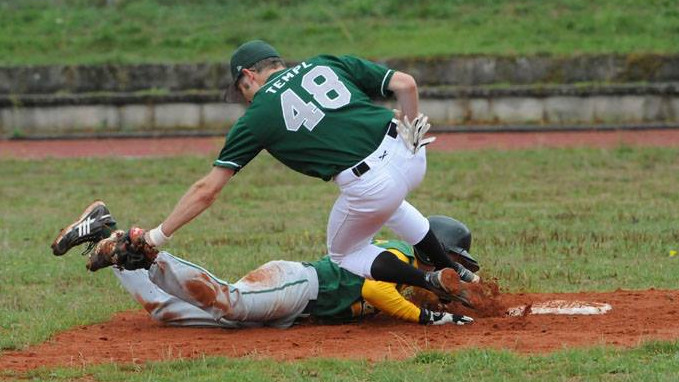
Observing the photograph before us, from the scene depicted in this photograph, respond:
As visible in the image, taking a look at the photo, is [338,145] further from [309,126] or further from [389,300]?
[389,300]

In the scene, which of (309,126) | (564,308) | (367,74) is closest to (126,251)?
(309,126)

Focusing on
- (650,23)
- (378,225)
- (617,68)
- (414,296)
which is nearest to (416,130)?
(378,225)

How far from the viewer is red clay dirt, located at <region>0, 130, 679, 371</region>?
23.4ft

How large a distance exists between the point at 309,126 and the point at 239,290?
1120 mm

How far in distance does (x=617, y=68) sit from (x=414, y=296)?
1461cm

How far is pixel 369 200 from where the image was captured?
7.86 metres

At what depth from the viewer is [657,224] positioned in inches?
499

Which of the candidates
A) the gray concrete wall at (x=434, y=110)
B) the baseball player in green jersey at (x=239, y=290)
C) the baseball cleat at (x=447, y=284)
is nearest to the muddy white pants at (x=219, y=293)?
the baseball player in green jersey at (x=239, y=290)

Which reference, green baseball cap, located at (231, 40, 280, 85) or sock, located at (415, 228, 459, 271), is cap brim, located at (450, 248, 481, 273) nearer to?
sock, located at (415, 228, 459, 271)

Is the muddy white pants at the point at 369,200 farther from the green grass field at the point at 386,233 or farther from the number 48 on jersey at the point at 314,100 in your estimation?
the green grass field at the point at 386,233

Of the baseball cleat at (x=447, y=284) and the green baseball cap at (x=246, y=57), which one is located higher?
the green baseball cap at (x=246, y=57)

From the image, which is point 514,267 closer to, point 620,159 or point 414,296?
point 414,296

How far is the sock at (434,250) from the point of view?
8531 millimetres

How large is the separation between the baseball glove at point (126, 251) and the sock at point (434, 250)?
1662 mm
